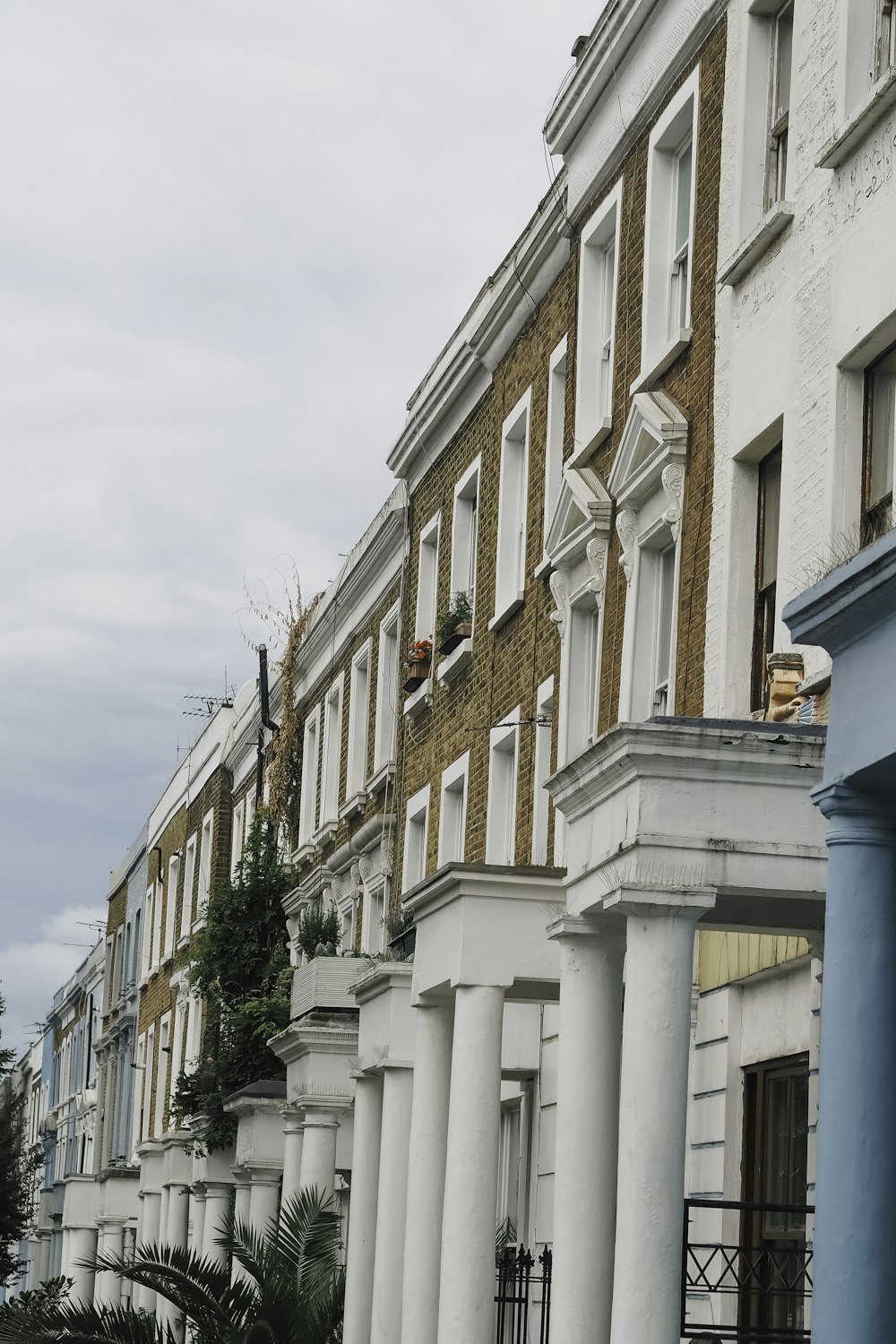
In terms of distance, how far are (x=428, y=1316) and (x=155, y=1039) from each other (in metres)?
35.5

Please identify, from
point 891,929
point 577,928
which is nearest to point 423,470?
point 577,928

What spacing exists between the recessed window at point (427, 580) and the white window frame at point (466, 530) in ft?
3.00

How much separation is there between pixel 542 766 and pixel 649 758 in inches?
378

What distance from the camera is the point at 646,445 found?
16.7 metres

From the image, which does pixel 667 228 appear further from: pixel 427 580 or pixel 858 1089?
pixel 858 1089

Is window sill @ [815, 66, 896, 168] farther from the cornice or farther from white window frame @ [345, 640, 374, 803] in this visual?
white window frame @ [345, 640, 374, 803]

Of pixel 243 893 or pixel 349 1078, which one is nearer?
pixel 349 1078

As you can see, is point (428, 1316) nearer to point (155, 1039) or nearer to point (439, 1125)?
point (439, 1125)

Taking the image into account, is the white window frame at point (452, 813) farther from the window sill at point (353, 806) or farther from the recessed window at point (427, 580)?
the window sill at point (353, 806)

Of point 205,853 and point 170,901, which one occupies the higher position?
point 205,853

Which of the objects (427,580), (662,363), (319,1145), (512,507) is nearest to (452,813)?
(427,580)

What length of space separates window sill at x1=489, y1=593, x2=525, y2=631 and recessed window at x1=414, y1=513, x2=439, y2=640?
3.44 meters

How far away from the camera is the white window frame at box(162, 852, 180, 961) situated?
48.2 metres

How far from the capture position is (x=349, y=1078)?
22.4m
